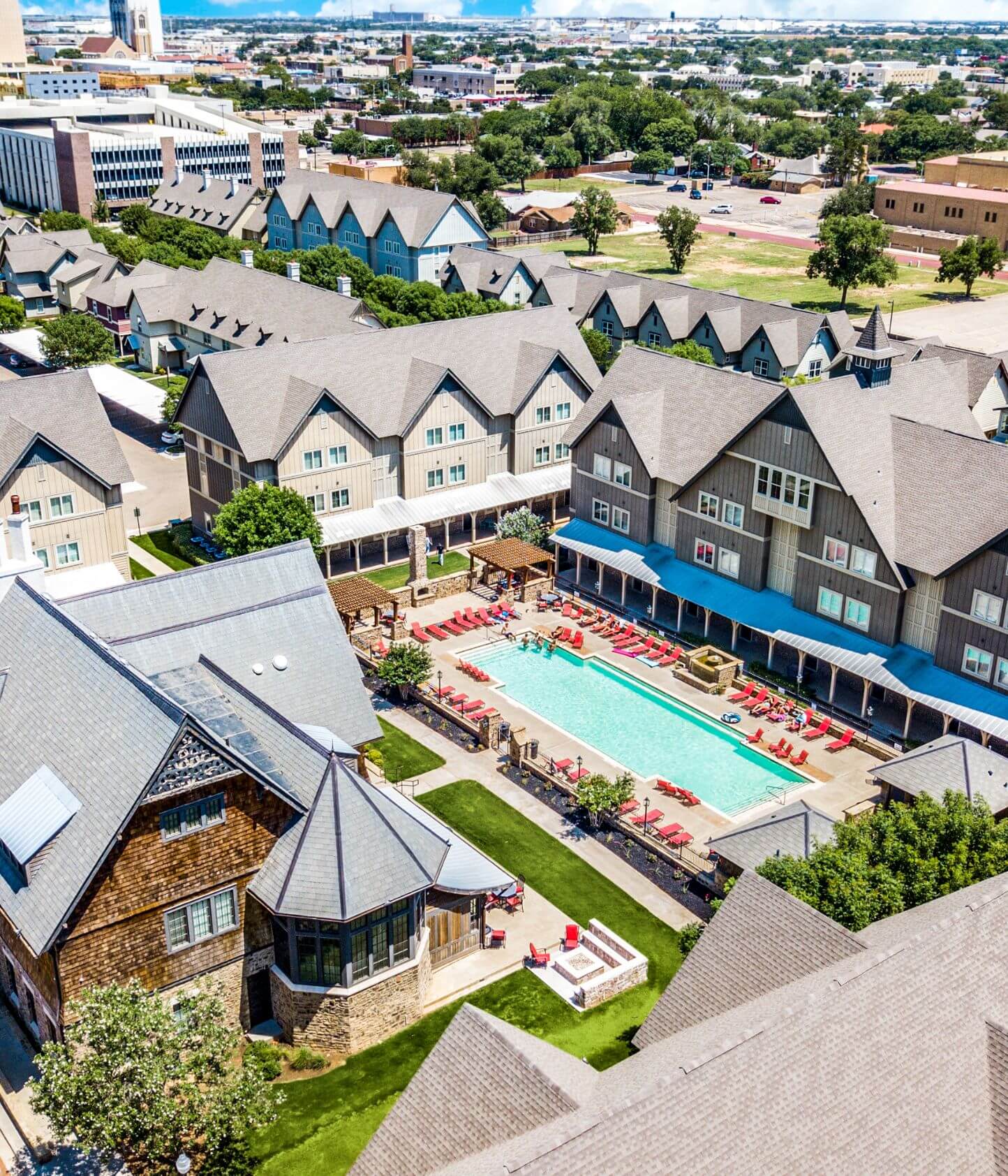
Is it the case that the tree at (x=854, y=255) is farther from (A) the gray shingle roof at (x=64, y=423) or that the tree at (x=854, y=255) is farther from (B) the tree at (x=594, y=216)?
(A) the gray shingle roof at (x=64, y=423)

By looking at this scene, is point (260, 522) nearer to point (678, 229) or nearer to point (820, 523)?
point (820, 523)

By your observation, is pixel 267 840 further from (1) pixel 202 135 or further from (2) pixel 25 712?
(1) pixel 202 135

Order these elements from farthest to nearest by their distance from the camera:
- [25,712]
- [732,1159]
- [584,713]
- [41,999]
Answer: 1. [584,713]
2. [25,712]
3. [41,999]
4. [732,1159]

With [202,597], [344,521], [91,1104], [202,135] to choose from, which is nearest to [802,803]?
[202,597]

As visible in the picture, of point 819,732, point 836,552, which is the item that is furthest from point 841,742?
point 836,552

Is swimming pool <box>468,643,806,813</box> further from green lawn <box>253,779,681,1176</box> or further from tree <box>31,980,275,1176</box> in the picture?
tree <box>31,980,275,1176</box>

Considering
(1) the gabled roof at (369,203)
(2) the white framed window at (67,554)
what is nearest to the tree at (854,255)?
(1) the gabled roof at (369,203)
